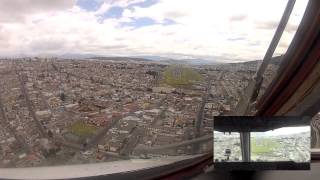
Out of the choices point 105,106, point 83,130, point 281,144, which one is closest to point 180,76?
point 105,106

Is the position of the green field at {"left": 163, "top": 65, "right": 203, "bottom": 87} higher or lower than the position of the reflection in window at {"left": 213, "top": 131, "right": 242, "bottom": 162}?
higher

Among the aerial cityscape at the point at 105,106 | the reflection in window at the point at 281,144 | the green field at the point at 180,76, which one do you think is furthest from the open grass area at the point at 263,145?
the green field at the point at 180,76

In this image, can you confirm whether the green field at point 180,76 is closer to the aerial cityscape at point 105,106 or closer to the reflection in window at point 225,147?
the aerial cityscape at point 105,106

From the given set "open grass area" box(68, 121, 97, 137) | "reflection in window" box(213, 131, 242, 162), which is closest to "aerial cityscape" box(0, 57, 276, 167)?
"open grass area" box(68, 121, 97, 137)

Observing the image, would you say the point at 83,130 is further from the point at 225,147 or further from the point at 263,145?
the point at 263,145

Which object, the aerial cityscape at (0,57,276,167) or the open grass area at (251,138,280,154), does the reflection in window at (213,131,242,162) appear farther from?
the aerial cityscape at (0,57,276,167)

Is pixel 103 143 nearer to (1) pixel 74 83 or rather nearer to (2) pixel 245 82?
(1) pixel 74 83
